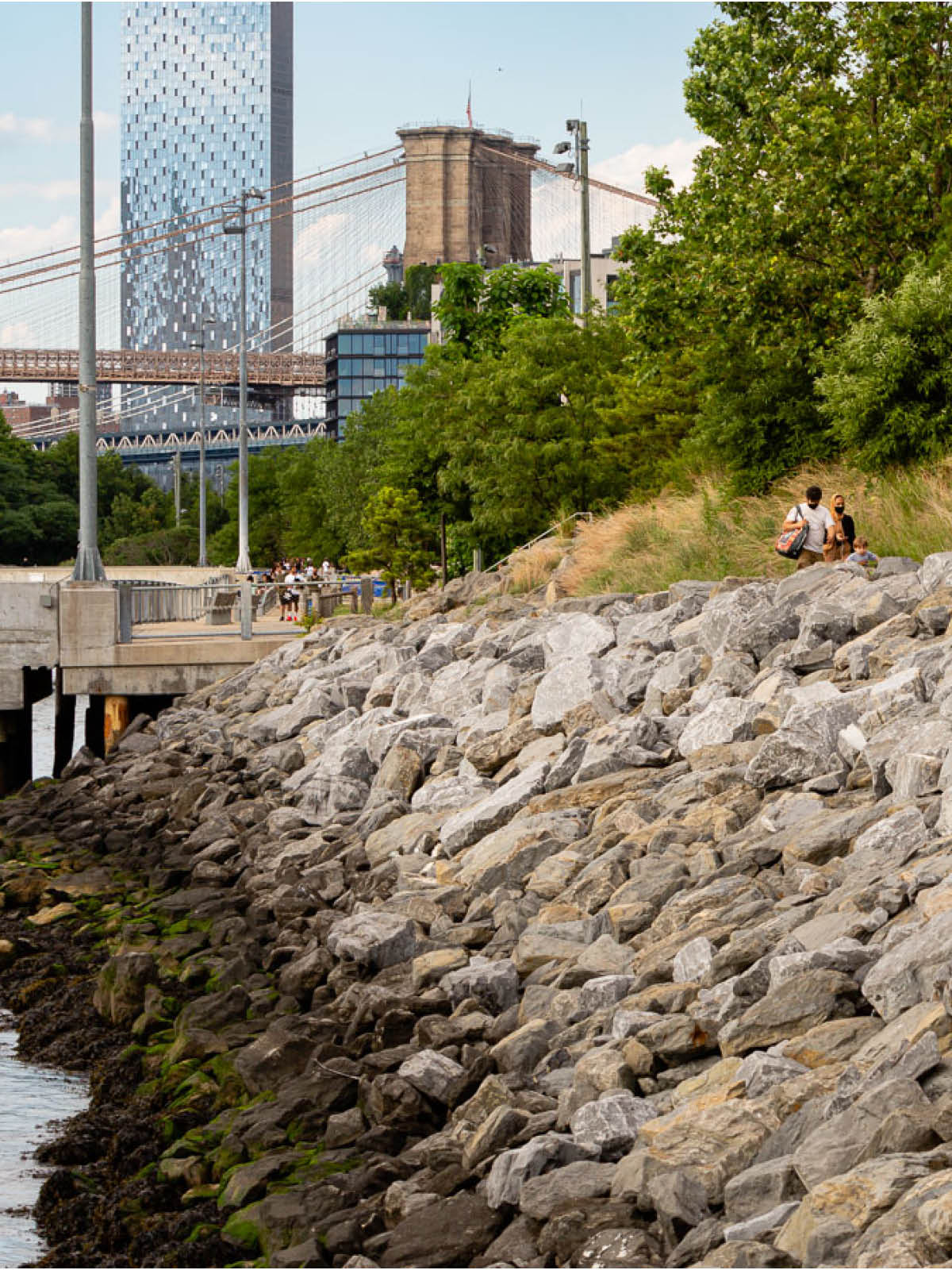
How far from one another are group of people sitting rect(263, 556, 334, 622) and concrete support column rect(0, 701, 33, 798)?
17.8ft

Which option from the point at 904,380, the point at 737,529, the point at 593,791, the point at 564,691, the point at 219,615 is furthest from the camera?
the point at 219,615

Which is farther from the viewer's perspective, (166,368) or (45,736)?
(166,368)

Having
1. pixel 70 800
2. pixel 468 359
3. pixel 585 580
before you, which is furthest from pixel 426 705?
pixel 468 359

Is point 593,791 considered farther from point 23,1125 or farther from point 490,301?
point 490,301

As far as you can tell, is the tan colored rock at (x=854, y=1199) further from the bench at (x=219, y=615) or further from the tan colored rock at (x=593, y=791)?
the bench at (x=219, y=615)

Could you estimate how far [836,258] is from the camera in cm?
2423

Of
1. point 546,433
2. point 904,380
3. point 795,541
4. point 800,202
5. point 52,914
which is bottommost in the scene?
point 52,914

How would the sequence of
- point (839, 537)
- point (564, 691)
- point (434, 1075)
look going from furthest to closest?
point (839, 537) < point (564, 691) < point (434, 1075)

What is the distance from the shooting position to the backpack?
17.1m

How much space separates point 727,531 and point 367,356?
Result: 125 m

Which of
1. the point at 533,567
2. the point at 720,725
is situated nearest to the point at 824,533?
the point at 720,725

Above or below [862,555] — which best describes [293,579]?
below

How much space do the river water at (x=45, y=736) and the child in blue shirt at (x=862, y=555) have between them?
16.7m

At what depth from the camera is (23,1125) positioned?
11.7 m
